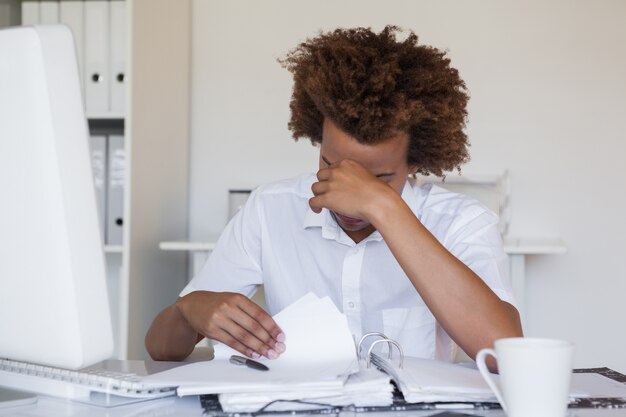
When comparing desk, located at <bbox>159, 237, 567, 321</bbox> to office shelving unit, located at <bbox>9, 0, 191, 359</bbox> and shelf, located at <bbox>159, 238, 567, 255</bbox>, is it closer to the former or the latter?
shelf, located at <bbox>159, 238, 567, 255</bbox>

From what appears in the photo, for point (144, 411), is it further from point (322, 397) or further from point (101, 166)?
point (101, 166)

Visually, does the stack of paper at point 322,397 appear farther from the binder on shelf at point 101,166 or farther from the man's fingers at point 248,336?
the binder on shelf at point 101,166

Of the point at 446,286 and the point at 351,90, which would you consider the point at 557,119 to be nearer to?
the point at 351,90

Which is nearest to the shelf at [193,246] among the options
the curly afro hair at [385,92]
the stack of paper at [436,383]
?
the curly afro hair at [385,92]

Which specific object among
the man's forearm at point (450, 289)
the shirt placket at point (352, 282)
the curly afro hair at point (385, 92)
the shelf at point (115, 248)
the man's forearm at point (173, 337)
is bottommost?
the shelf at point (115, 248)

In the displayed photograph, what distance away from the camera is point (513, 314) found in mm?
1372

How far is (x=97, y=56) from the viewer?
2709 millimetres

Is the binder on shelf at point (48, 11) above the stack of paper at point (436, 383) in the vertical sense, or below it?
above

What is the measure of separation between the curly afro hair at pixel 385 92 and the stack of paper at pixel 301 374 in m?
0.38

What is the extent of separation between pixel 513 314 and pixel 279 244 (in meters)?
0.49

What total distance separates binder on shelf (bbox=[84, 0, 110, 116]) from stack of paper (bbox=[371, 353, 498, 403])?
183 cm

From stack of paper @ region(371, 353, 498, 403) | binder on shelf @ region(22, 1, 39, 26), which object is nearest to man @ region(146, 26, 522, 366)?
stack of paper @ region(371, 353, 498, 403)

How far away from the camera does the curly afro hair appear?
1437mm

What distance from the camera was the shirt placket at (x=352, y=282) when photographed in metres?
1.58
